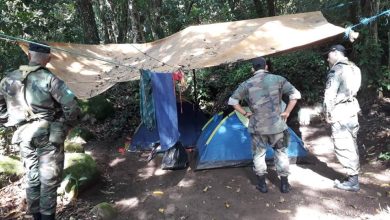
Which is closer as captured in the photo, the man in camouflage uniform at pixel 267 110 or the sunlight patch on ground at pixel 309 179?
the man in camouflage uniform at pixel 267 110

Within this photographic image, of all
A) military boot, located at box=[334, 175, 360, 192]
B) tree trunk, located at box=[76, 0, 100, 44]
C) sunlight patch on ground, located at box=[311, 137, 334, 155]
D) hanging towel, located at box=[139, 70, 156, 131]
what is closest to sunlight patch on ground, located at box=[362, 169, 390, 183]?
military boot, located at box=[334, 175, 360, 192]

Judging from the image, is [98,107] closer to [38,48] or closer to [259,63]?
[38,48]

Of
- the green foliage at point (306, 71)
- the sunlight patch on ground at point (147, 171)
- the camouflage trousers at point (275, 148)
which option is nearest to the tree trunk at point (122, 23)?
the green foliage at point (306, 71)

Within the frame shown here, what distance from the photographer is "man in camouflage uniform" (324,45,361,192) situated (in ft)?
12.1

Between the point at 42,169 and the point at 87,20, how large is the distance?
214 inches

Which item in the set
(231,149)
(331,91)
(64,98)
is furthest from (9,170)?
(331,91)

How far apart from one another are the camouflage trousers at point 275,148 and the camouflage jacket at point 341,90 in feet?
1.75

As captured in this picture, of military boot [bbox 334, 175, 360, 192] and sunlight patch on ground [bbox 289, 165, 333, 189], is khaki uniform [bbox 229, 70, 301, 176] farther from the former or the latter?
military boot [bbox 334, 175, 360, 192]

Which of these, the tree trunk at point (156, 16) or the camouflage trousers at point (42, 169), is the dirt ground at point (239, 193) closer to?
the camouflage trousers at point (42, 169)

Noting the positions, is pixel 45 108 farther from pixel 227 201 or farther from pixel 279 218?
pixel 279 218

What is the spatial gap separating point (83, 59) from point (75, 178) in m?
1.80

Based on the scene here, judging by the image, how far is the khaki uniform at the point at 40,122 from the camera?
10.1 feet

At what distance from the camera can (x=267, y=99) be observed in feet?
12.4

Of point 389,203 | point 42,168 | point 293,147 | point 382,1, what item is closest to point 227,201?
point 293,147
